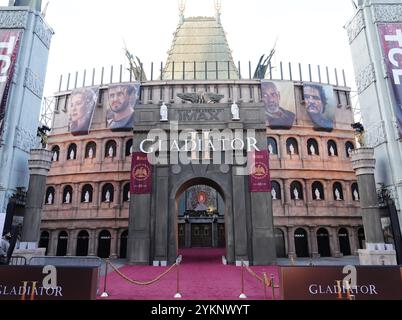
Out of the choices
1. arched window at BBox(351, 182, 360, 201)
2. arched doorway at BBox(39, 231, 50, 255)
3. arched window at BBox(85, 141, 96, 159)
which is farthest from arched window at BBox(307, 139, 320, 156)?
arched doorway at BBox(39, 231, 50, 255)

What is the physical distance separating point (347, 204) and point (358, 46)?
1535cm

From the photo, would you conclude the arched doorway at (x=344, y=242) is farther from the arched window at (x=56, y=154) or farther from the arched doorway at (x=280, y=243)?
the arched window at (x=56, y=154)

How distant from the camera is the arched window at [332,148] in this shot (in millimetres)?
29141

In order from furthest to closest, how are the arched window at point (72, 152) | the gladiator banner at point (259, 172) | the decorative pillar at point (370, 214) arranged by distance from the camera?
the arched window at point (72, 152)
the gladiator banner at point (259, 172)
the decorative pillar at point (370, 214)

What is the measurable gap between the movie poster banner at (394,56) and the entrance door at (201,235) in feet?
69.7

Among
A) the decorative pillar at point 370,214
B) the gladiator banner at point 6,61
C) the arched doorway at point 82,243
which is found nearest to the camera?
the decorative pillar at point 370,214

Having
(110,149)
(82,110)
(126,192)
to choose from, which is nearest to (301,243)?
(126,192)

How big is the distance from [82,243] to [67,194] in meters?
5.36

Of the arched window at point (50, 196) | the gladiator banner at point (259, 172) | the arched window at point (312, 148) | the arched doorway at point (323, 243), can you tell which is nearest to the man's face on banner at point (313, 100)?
the arched window at point (312, 148)
